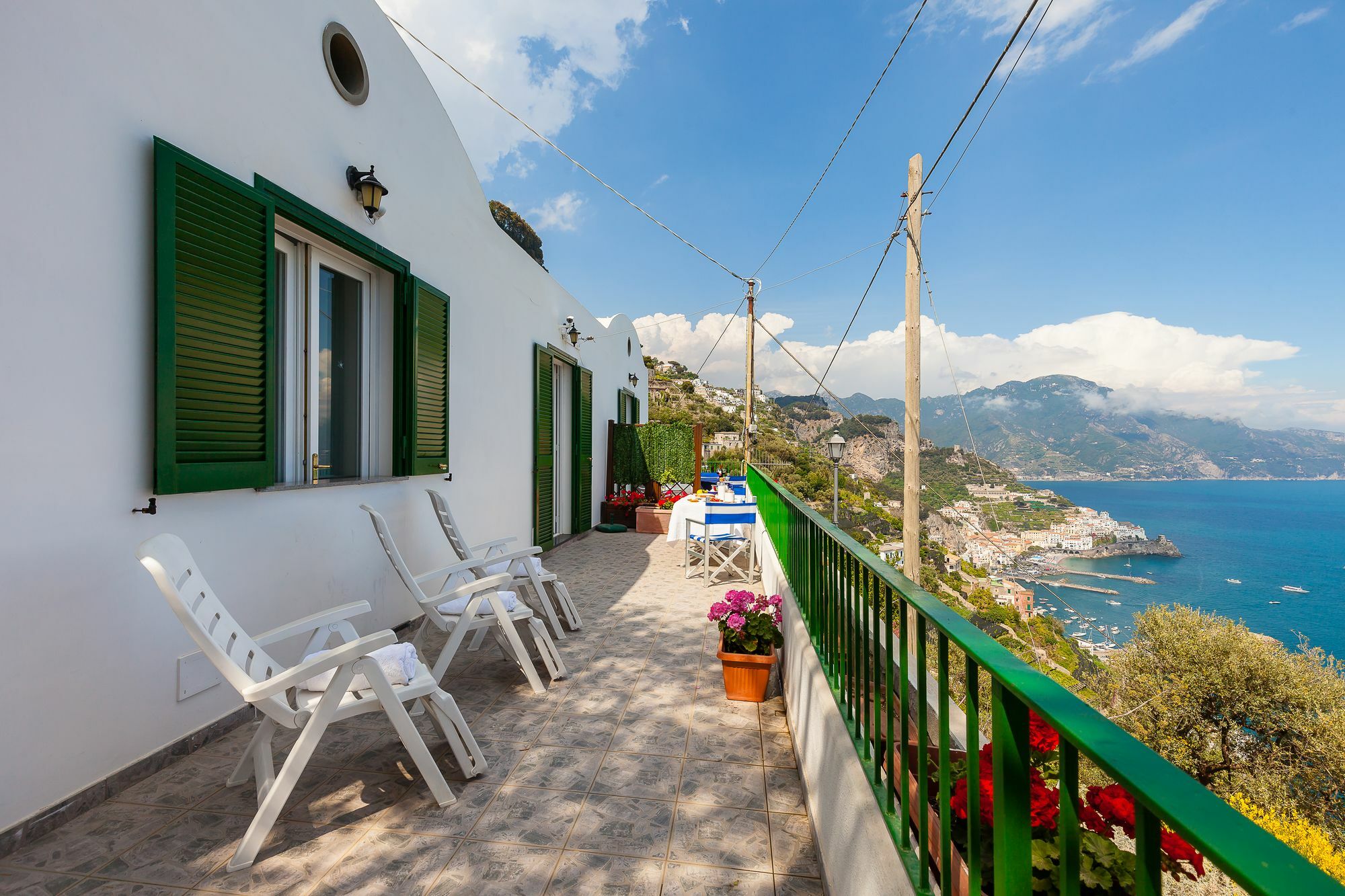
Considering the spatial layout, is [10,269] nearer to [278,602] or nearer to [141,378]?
[141,378]

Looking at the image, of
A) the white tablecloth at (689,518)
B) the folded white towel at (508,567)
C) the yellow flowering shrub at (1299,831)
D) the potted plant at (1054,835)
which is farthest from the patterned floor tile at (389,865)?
the yellow flowering shrub at (1299,831)

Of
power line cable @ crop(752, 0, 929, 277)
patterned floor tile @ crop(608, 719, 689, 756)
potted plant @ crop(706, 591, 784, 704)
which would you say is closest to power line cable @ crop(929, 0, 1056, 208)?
power line cable @ crop(752, 0, 929, 277)

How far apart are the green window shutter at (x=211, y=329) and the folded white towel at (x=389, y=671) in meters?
0.92

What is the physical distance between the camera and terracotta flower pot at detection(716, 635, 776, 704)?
303cm

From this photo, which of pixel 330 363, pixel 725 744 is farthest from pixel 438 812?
pixel 330 363

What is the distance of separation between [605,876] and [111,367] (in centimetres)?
242

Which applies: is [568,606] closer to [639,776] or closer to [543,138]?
[639,776]

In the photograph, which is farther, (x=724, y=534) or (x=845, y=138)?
(x=845, y=138)

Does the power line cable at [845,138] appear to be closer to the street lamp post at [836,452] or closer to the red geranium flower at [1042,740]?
the street lamp post at [836,452]

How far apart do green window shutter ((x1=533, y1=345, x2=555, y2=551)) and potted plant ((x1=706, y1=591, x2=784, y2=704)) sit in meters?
3.48

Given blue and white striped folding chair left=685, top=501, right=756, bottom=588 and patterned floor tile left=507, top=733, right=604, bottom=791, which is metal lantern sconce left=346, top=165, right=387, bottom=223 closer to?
patterned floor tile left=507, top=733, right=604, bottom=791

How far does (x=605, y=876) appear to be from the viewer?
5.88ft

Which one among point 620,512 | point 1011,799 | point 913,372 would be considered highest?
point 913,372

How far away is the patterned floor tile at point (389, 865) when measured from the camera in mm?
1723
